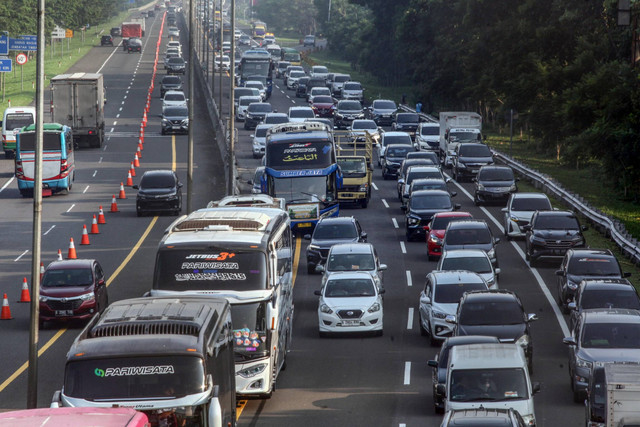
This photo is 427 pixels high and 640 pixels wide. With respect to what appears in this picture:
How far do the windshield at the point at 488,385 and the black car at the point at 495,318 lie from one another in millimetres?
4651

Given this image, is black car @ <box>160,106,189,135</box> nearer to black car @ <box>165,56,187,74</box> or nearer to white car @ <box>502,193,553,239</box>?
white car @ <box>502,193,553,239</box>

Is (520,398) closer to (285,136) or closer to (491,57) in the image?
(285,136)

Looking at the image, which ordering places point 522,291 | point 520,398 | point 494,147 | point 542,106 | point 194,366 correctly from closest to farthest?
point 194,366
point 520,398
point 522,291
point 542,106
point 494,147

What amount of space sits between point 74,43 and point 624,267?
130930mm

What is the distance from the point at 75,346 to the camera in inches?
607

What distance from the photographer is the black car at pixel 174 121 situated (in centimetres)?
7375

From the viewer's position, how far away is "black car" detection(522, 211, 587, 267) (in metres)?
36.6

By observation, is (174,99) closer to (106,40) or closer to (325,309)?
(325,309)

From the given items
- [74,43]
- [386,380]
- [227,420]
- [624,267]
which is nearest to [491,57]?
[624,267]

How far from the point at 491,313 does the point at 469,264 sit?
6125mm

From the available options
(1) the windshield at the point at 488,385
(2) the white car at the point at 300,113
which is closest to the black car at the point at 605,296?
(1) the windshield at the point at 488,385

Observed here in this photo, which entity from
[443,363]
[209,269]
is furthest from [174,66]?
[443,363]

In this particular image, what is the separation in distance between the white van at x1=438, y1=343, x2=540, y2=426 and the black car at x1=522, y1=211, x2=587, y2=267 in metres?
16.3

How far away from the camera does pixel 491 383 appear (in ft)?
66.5
